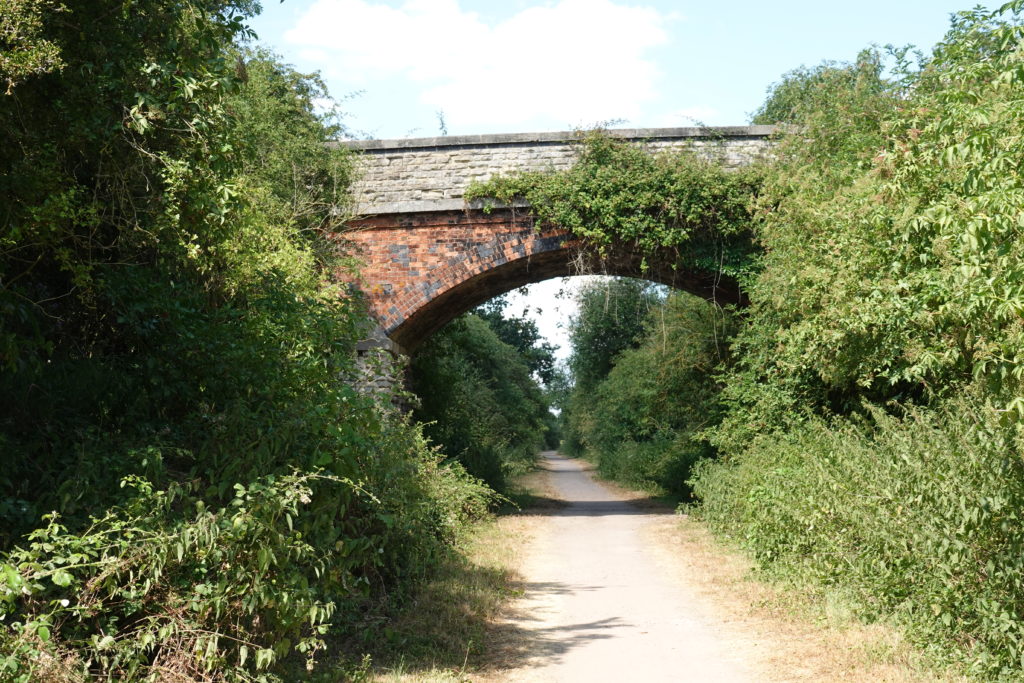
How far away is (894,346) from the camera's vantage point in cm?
930

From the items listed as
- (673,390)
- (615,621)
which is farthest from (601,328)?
(615,621)

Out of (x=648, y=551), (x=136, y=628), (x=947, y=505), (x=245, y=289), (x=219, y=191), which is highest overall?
(x=219, y=191)

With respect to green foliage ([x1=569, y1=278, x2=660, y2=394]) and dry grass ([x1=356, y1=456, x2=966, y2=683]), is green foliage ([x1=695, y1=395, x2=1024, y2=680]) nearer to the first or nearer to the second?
dry grass ([x1=356, y1=456, x2=966, y2=683])

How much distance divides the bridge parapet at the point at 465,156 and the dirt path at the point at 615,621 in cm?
584

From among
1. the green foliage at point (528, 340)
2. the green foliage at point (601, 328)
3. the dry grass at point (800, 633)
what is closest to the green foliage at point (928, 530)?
the dry grass at point (800, 633)

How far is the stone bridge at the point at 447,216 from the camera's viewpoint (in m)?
14.4

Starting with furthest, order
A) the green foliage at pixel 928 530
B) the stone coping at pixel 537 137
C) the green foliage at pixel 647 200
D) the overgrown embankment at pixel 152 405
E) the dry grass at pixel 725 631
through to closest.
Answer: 1. the stone coping at pixel 537 137
2. the green foliage at pixel 647 200
3. the dry grass at pixel 725 631
4. the green foliage at pixel 928 530
5. the overgrown embankment at pixel 152 405

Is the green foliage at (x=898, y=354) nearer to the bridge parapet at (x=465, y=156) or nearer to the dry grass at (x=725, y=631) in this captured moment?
the dry grass at (x=725, y=631)

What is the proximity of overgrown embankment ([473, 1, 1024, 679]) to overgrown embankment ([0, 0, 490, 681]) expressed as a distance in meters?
3.69

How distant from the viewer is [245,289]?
8.62 metres

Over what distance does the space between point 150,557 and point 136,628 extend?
1.37 feet

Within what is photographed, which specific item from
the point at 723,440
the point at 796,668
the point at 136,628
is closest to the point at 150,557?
the point at 136,628

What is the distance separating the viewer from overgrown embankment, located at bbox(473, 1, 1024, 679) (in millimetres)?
5277

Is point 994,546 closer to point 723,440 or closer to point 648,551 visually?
point 648,551
